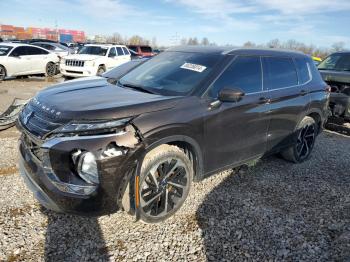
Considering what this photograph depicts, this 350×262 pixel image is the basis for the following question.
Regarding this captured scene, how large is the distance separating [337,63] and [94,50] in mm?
11308

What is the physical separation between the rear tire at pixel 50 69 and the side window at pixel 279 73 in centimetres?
1351

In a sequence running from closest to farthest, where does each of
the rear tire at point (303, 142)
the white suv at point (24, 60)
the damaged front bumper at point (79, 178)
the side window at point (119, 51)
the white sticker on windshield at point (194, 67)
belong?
the damaged front bumper at point (79, 178), the white sticker on windshield at point (194, 67), the rear tire at point (303, 142), the white suv at point (24, 60), the side window at point (119, 51)

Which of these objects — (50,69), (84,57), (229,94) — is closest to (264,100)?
(229,94)

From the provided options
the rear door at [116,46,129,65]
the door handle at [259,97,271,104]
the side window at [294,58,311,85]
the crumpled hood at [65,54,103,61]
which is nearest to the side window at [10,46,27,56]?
the crumpled hood at [65,54,103,61]

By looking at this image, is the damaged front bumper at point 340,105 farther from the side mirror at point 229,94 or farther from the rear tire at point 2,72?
the rear tire at point 2,72

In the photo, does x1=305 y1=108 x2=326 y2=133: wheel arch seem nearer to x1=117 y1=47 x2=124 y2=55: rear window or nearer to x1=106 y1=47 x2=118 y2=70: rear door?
x1=106 y1=47 x2=118 y2=70: rear door

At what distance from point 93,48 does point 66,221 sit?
13951mm

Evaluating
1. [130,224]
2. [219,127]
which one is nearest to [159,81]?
[219,127]

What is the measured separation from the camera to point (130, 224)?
3357 millimetres

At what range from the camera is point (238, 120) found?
12.5 ft

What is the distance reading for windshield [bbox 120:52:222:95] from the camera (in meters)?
3.62

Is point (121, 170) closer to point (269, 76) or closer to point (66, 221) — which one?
point (66, 221)

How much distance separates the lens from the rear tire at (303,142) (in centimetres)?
521

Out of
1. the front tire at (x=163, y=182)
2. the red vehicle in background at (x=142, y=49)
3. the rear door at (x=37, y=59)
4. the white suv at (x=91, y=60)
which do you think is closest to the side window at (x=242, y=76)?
the front tire at (x=163, y=182)
